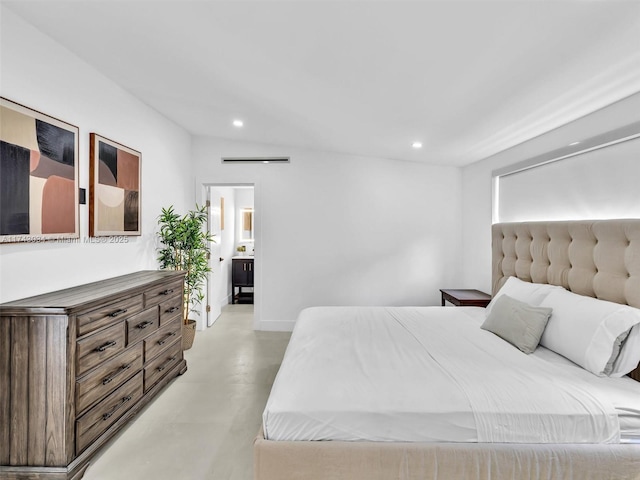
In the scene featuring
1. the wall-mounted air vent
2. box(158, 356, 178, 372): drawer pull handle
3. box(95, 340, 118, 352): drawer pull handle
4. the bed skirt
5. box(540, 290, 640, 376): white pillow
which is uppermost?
the wall-mounted air vent

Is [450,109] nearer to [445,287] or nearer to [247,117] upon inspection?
[247,117]

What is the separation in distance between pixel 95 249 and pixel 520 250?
3.72m

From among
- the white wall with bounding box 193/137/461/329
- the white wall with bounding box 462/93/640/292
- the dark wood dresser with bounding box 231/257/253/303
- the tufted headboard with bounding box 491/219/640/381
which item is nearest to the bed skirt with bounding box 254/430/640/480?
the tufted headboard with bounding box 491/219/640/381

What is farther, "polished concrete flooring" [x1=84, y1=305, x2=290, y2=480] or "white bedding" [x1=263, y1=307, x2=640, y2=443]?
"polished concrete flooring" [x1=84, y1=305, x2=290, y2=480]

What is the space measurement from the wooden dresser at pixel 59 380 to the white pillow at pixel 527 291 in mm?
2850

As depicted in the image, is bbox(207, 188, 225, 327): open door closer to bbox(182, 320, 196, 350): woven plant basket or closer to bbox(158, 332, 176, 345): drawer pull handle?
bbox(182, 320, 196, 350): woven plant basket

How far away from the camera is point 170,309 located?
2.92 m

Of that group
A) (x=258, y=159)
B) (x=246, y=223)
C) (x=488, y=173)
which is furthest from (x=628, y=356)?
(x=246, y=223)

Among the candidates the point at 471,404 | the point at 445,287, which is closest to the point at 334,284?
the point at 445,287

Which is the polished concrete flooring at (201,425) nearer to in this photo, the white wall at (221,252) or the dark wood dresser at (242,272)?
the white wall at (221,252)

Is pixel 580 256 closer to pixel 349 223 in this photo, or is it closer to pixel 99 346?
pixel 349 223

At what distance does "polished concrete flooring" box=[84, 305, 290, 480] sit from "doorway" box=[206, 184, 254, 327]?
138cm

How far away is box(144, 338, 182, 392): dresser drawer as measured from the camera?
2555 millimetres

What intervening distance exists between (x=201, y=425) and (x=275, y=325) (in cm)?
222
